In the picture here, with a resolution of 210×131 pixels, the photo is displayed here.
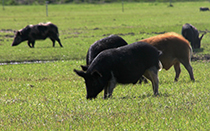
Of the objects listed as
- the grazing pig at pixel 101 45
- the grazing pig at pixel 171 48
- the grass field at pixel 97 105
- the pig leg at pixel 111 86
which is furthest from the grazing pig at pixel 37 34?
the pig leg at pixel 111 86

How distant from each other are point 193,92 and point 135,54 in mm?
1784

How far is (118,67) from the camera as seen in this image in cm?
882

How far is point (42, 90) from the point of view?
35.3 feet

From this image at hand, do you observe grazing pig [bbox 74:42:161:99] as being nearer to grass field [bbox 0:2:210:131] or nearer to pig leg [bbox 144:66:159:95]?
pig leg [bbox 144:66:159:95]

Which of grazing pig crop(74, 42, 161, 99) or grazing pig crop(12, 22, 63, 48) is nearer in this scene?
grazing pig crop(74, 42, 161, 99)

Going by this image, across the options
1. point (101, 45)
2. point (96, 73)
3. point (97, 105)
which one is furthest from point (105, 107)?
point (101, 45)

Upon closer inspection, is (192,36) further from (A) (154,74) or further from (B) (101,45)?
(A) (154,74)

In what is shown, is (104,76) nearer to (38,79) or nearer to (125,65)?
(125,65)

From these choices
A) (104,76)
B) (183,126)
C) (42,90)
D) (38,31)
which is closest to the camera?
(183,126)

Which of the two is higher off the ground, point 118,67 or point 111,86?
point 118,67

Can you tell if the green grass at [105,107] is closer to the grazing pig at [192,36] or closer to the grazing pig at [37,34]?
the grazing pig at [192,36]

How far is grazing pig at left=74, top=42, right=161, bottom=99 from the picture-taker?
871 cm

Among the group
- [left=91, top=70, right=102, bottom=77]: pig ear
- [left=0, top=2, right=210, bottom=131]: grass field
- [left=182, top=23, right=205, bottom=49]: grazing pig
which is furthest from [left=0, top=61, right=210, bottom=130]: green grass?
[left=182, top=23, right=205, bottom=49]: grazing pig

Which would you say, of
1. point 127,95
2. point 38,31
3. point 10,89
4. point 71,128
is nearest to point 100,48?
point 127,95
